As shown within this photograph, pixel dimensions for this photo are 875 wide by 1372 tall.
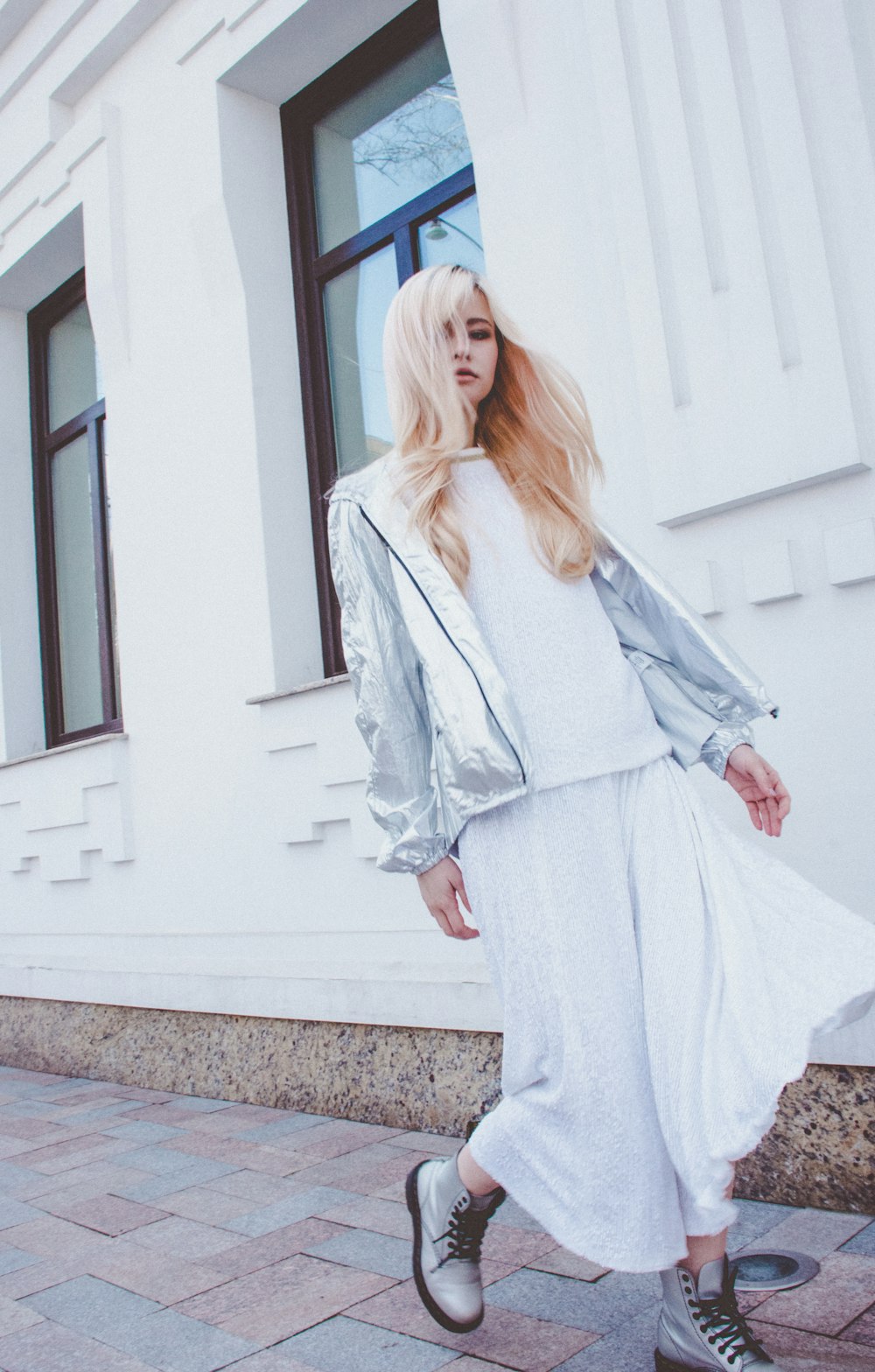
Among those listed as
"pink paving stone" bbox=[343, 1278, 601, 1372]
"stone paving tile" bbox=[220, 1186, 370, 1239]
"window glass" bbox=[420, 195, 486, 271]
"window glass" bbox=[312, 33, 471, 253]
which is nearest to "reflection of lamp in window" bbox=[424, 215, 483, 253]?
"window glass" bbox=[420, 195, 486, 271]

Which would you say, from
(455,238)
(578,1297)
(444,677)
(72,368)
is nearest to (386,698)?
(444,677)

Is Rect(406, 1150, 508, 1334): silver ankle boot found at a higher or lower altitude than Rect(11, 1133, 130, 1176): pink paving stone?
→ higher

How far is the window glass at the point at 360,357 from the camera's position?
406cm

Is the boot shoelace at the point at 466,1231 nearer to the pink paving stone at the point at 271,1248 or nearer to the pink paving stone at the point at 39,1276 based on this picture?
the pink paving stone at the point at 271,1248

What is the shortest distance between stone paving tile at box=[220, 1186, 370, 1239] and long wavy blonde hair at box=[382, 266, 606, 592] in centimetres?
159

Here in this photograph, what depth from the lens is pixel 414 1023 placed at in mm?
3131

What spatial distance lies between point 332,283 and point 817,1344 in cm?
378

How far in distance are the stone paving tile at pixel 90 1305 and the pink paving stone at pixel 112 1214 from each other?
0.31 metres

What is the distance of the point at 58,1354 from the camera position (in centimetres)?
186

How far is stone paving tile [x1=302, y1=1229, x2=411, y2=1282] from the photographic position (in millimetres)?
2137

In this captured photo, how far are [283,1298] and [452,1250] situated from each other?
1.48 feet

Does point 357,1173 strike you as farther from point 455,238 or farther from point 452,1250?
point 455,238

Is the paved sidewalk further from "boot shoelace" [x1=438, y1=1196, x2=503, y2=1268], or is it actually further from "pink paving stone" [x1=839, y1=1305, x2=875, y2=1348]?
"boot shoelace" [x1=438, y1=1196, x2=503, y2=1268]

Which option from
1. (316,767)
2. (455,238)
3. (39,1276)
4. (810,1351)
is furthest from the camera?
(455,238)
